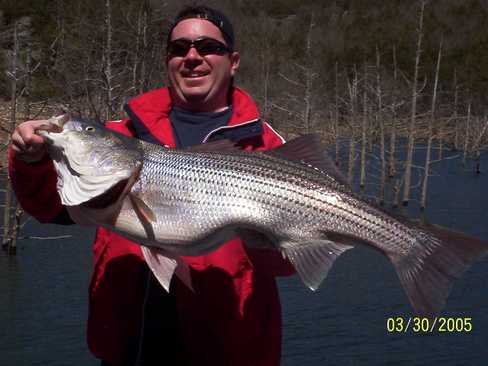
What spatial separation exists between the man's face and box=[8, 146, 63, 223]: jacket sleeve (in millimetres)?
851

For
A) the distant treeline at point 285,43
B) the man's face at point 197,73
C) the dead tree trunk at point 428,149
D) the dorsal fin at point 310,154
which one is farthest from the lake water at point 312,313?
the distant treeline at point 285,43

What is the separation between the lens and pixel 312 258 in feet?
11.5

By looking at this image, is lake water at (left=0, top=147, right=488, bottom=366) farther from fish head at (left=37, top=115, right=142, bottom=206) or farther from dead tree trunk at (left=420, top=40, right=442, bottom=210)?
fish head at (left=37, top=115, right=142, bottom=206)

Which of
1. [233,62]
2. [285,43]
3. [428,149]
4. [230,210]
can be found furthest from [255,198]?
[285,43]

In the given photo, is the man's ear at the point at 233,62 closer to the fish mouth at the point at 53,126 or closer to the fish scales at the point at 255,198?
the fish scales at the point at 255,198

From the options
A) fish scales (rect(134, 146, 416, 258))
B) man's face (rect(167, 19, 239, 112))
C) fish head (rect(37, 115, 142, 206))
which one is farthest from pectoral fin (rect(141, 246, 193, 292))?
man's face (rect(167, 19, 239, 112))

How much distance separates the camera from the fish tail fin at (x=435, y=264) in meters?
3.39

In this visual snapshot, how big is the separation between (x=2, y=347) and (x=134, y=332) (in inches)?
420

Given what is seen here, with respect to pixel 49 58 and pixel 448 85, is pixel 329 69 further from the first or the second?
pixel 49 58

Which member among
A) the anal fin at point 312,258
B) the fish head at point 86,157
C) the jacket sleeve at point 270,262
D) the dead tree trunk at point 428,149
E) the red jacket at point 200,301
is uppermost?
the fish head at point 86,157

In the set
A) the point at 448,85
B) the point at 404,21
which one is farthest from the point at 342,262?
the point at 404,21

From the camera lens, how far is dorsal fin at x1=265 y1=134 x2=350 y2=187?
3.61m

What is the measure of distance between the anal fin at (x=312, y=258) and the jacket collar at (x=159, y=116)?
0.77 meters

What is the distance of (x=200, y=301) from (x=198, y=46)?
140 cm
